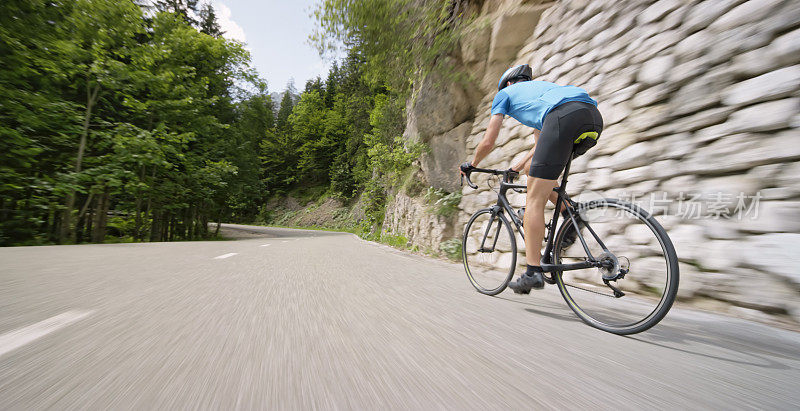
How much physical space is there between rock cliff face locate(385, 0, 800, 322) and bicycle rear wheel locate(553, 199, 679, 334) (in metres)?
0.51

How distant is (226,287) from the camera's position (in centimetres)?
297

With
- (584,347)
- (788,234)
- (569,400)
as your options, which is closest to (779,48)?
(788,234)

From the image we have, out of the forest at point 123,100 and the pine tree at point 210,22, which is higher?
the pine tree at point 210,22

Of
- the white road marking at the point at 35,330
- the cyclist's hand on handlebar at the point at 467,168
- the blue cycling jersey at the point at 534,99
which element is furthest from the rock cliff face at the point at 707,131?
the white road marking at the point at 35,330

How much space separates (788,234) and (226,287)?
4.36 metres

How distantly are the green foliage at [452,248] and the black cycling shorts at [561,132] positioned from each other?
411 centimetres

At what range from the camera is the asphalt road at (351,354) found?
3.77 ft

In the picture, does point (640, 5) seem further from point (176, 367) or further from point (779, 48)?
point (176, 367)

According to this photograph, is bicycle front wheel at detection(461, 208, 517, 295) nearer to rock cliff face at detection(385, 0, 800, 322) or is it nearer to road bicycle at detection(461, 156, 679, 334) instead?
road bicycle at detection(461, 156, 679, 334)

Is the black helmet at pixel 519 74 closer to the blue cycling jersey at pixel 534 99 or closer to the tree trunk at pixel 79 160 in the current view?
the blue cycling jersey at pixel 534 99

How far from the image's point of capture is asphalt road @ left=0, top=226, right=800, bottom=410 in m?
1.15

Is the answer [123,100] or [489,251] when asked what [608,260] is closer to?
[489,251]

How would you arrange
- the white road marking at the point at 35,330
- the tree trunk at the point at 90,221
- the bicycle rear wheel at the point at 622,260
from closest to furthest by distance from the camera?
the white road marking at the point at 35,330 < the bicycle rear wheel at the point at 622,260 < the tree trunk at the point at 90,221

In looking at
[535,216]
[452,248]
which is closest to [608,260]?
[535,216]
